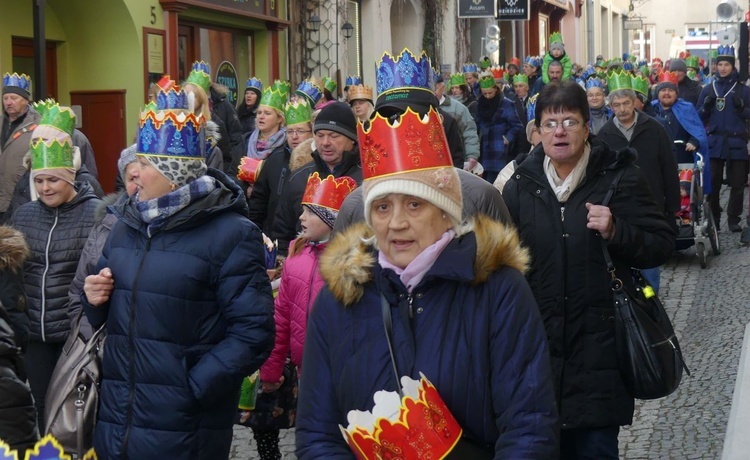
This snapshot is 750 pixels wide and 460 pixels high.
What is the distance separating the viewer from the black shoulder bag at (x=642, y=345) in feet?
15.7

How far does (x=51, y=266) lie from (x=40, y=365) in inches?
19.3

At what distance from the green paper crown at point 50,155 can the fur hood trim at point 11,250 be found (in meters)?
1.02

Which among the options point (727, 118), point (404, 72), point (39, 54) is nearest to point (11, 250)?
point (404, 72)

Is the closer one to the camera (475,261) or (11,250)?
(475,261)

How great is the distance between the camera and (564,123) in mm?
4961

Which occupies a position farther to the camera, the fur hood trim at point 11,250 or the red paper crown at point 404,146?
the fur hood trim at point 11,250

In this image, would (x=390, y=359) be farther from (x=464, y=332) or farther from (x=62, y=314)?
(x=62, y=314)

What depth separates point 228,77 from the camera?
2181 cm

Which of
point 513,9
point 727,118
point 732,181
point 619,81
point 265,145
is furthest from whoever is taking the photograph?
point 513,9

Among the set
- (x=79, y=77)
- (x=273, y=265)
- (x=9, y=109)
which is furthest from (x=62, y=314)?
(x=79, y=77)

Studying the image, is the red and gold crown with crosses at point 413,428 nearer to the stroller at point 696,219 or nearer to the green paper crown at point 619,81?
the green paper crown at point 619,81

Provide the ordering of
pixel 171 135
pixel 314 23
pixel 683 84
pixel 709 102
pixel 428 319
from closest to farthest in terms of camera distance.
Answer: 1. pixel 428 319
2. pixel 171 135
3. pixel 709 102
4. pixel 683 84
5. pixel 314 23

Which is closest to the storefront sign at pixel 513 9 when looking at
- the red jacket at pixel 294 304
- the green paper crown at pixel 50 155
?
the green paper crown at pixel 50 155

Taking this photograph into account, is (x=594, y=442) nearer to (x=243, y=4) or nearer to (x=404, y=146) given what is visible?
(x=404, y=146)
